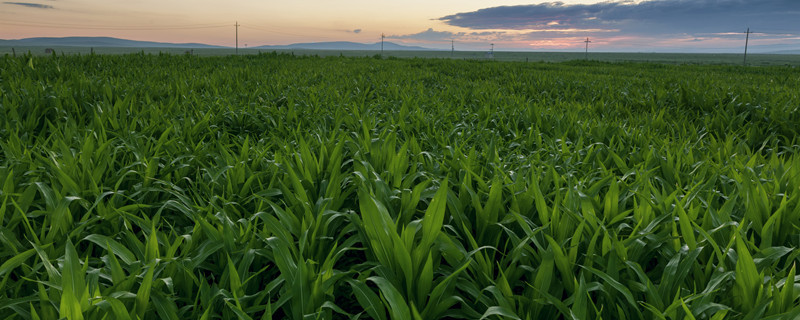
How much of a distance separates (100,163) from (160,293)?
142cm

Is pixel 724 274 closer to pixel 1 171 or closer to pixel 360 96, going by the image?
pixel 1 171

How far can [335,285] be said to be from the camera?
139 centimetres

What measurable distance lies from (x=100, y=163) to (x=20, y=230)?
0.54m

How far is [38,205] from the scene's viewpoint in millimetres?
1884

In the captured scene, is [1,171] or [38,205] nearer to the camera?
[38,205]

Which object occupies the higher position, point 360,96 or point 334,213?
point 360,96

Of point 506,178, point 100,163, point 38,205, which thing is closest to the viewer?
point 38,205

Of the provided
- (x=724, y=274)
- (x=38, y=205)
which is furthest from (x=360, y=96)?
(x=724, y=274)

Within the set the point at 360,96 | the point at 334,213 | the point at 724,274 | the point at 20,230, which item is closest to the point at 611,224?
the point at 724,274

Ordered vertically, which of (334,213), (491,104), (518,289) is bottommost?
(518,289)

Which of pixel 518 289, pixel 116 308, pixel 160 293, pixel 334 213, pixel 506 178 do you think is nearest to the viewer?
pixel 116 308

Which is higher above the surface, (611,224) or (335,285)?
(611,224)

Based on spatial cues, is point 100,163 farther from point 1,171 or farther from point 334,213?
point 334,213

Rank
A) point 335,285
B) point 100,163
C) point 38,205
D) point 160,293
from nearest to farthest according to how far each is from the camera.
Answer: point 160,293 → point 335,285 → point 38,205 → point 100,163
